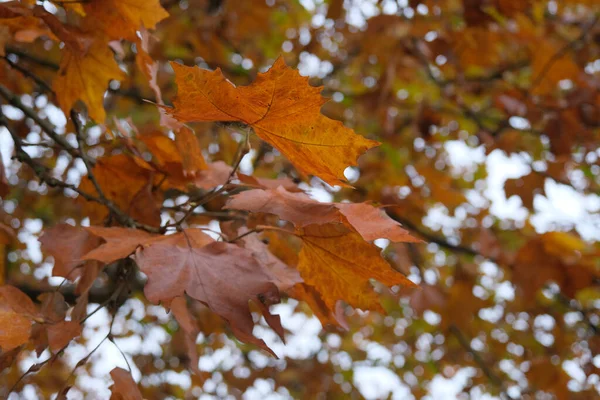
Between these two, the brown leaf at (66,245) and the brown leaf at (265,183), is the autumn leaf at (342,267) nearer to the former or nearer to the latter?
the brown leaf at (265,183)

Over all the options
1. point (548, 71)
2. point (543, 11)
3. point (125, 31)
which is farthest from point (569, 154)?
point (125, 31)

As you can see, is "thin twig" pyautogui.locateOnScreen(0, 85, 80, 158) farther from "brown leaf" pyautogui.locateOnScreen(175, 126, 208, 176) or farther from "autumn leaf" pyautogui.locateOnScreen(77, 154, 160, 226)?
"brown leaf" pyautogui.locateOnScreen(175, 126, 208, 176)

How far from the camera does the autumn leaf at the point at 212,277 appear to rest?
0.85 m

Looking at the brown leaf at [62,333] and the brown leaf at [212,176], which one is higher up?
the brown leaf at [212,176]

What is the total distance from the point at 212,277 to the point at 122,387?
26 cm

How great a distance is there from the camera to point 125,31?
1.24m

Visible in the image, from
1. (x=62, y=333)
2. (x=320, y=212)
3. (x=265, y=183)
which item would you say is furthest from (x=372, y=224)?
(x=62, y=333)

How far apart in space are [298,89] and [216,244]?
1.06 ft

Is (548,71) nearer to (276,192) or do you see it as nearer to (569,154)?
(569,154)

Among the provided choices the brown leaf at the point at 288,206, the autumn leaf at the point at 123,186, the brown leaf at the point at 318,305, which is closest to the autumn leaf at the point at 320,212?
the brown leaf at the point at 288,206

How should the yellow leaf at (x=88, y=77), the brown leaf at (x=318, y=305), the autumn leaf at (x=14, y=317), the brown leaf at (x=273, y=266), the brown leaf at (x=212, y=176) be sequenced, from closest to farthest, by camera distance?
the autumn leaf at (x=14, y=317)
the brown leaf at (x=273, y=266)
the brown leaf at (x=318, y=305)
the brown leaf at (x=212, y=176)
the yellow leaf at (x=88, y=77)

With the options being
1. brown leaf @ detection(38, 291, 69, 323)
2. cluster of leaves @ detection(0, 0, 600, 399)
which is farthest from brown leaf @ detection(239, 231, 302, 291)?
brown leaf @ detection(38, 291, 69, 323)

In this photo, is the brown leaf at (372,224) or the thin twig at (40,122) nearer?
the brown leaf at (372,224)

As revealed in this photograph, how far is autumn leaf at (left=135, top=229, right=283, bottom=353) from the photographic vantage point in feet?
2.79
